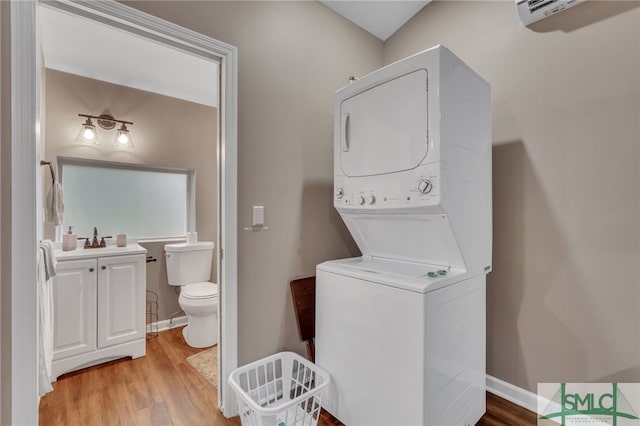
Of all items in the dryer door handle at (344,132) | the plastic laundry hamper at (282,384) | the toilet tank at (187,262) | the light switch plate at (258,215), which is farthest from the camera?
the toilet tank at (187,262)

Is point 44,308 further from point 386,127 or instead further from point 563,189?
point 563,189

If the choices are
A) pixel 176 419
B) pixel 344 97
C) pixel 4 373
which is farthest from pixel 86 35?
pixel 176 419

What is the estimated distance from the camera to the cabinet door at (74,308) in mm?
2020

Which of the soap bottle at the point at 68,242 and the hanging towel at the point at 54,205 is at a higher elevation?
the hanging towel at the point at 54,205

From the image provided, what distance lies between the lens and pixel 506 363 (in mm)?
1761

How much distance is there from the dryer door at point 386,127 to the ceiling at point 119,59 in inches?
40.9

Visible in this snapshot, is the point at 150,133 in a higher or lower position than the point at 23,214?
higher

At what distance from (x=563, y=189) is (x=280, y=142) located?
1.62m

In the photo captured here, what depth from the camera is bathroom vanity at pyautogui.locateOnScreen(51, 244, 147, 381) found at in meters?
2.03

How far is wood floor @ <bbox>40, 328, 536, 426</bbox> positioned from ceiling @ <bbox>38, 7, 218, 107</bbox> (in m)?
2.10

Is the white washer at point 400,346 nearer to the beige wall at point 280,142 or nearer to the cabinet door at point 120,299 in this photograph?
the beige wall at point 280,142

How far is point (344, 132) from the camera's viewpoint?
1581 mm

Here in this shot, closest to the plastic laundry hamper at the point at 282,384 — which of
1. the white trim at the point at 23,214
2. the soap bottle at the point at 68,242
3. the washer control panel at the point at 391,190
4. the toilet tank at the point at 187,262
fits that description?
the white trim at the point at 23,214

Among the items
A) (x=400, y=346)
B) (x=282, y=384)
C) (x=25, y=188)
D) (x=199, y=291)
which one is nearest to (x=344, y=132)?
(x=400, y=346)
